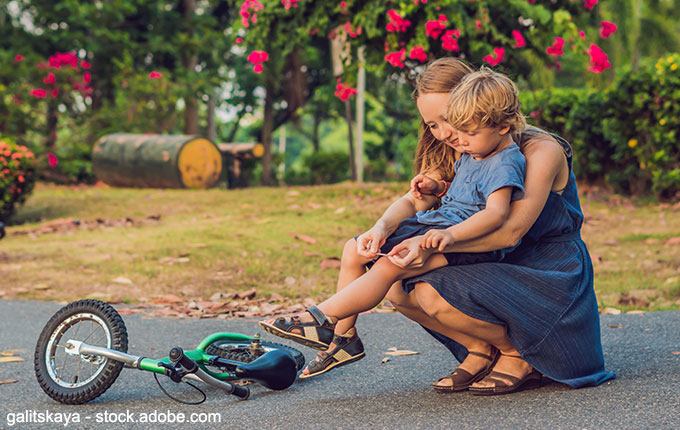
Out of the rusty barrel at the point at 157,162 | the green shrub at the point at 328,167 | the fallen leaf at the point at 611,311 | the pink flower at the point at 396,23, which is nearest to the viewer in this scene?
the fallen leaf at the point at 611,311

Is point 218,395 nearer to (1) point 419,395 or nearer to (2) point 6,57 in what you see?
(1) point 419,395

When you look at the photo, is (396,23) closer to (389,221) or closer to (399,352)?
(399,352)

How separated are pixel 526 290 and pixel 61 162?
13476mm

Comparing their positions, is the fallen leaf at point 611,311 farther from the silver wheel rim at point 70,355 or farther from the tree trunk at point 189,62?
the tree trunk at point 189,62

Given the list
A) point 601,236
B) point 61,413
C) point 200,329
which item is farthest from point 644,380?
point 601,236

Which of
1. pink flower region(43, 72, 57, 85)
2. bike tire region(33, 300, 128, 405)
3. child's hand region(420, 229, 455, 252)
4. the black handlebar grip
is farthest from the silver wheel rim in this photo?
pink flower region(43, 72, 57, 85)

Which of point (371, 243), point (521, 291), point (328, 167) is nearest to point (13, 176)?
point (371, 243)

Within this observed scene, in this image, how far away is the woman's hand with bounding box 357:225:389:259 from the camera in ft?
8.51

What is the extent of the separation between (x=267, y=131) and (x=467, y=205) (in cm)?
1929

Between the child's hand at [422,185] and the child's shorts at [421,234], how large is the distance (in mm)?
215

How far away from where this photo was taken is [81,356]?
2670 millimetres

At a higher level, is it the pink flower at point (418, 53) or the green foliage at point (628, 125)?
the pink flower at point (418, 53)

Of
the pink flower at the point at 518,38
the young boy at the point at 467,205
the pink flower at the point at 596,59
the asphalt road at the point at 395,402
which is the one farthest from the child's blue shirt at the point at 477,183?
the pink flower at the point at 596,59

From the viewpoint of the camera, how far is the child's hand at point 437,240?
8.02 feet
